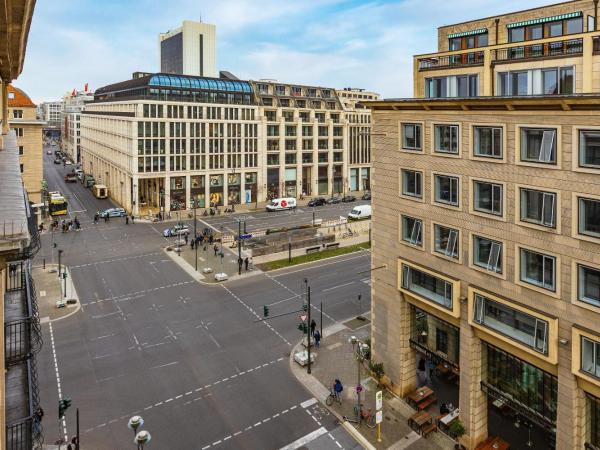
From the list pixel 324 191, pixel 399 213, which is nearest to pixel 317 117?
pixel 324 191

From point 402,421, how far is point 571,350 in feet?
38.7

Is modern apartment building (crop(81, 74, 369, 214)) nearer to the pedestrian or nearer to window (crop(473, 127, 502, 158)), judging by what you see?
the pedestrian

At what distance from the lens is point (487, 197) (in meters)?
25.4

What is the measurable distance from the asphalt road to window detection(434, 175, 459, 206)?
15.1 m

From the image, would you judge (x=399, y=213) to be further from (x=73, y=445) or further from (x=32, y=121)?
(x=32, y=121)

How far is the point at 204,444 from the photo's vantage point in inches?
1063

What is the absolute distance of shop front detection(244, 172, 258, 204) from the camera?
108425 millimetres

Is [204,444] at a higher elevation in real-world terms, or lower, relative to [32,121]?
lower

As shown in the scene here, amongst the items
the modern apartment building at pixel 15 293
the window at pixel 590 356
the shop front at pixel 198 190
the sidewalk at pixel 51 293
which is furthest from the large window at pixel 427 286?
the shop front at pixel 198 190

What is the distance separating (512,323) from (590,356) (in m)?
4.00

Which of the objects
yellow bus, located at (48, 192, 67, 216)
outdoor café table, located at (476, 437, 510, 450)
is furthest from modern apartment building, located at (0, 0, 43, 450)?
yellow bus, located at (48, 192, 67, 216)

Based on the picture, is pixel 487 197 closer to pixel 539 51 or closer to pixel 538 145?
pixel 538 145

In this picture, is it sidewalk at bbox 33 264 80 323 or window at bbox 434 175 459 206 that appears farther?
sidewalk at bbox 33 264 80 323

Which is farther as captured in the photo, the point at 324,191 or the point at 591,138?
the point at 324,191
